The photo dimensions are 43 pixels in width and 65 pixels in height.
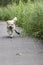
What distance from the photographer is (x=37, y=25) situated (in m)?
17.1

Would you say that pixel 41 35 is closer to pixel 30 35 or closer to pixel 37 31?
pixel 37 31

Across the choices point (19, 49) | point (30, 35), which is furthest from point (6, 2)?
point (19, 49)

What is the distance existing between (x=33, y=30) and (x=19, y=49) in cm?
484

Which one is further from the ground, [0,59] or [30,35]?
[0,59]

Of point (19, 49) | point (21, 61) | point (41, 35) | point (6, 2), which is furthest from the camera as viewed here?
point (6, 2)

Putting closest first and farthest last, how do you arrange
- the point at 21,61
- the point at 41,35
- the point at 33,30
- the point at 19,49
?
the point at 21,61
the point at 19,49
the point at 41,35
the point at 33,30

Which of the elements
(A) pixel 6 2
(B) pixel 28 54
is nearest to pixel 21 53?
(B) pixel 28 54

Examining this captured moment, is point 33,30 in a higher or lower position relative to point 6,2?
higher

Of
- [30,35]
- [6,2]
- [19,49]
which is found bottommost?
[6,2]

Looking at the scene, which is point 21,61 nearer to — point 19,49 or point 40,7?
point 19,49

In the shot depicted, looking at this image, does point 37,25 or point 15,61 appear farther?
point 37,25

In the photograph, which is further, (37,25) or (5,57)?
(37,25)

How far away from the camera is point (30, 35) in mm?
18328

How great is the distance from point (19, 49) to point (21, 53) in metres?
1.12
